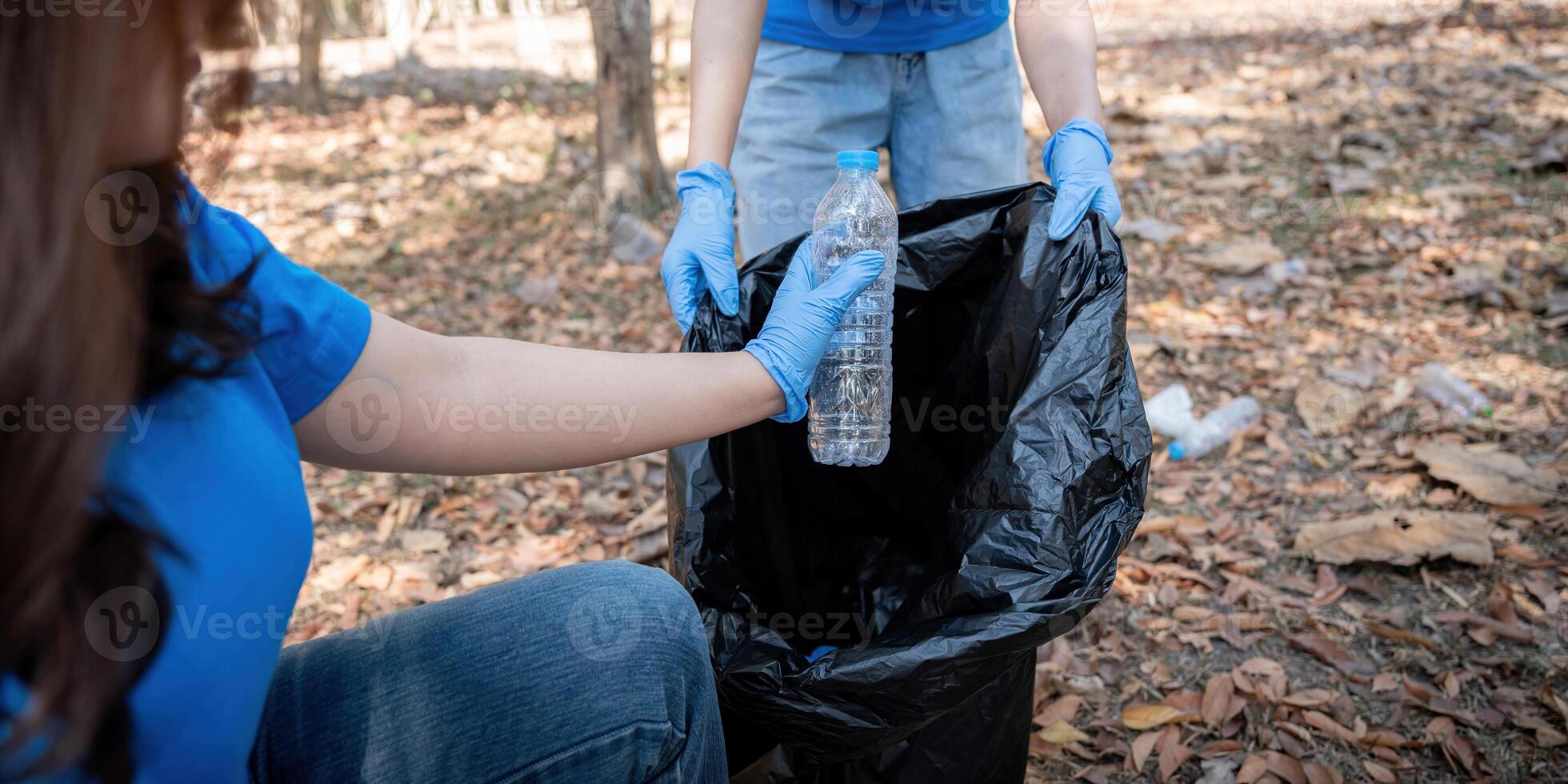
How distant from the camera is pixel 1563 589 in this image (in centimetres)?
226

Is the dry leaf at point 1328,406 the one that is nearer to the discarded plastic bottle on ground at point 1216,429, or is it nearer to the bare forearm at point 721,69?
the discarded plastic bottle on ground at point 1216,429

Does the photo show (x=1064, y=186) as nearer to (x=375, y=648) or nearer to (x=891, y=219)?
(x=891, y=219)

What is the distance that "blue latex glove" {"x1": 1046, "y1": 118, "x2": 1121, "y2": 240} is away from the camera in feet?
5.33

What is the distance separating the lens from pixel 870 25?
2.04 metres

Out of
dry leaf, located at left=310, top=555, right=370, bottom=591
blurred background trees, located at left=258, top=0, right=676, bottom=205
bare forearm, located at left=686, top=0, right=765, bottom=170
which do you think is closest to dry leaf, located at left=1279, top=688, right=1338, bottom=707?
bare forearm, located at left=686, top=0, right=765, bottom=170

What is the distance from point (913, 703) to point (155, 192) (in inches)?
42.0

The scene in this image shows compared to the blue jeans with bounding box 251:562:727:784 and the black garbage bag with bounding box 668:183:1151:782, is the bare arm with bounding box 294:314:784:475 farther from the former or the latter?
the black garbage bag with bounding box 668:183:1151:782

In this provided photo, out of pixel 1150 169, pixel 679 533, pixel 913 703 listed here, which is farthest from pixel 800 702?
pixel 1150 169

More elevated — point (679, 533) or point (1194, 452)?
point (679, 533)

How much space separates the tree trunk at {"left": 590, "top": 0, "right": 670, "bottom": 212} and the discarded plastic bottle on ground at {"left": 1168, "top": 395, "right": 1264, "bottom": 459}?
3.16 m

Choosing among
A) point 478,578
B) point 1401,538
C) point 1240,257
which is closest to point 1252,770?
point 1401,538

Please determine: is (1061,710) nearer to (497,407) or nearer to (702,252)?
(702,252)

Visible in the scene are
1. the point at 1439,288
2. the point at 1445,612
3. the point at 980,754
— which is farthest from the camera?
the point at 1439,288

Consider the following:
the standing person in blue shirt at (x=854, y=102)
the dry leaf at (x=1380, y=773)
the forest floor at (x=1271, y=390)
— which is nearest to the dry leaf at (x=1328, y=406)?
the forest floor at (x=1271, y=390)
